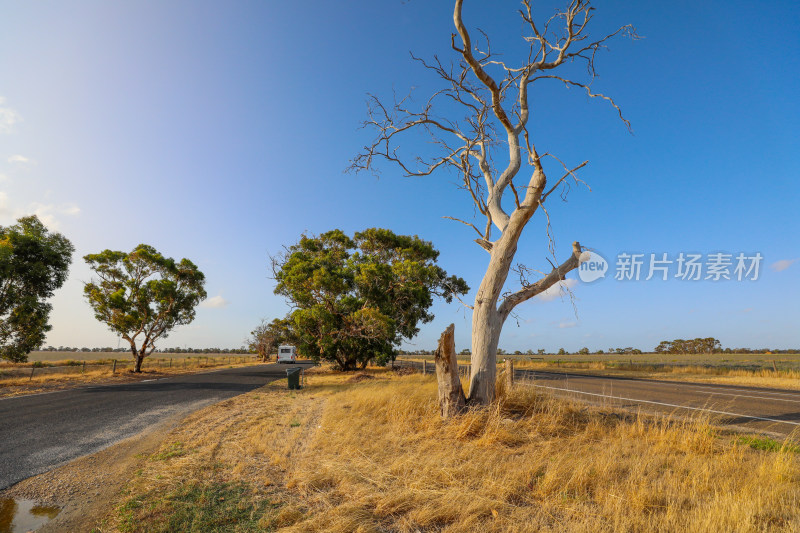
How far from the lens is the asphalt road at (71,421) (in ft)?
20.5

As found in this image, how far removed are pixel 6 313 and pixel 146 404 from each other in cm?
1458

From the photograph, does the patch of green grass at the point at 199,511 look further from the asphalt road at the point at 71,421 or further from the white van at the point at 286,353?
the white van at the point at 286,353

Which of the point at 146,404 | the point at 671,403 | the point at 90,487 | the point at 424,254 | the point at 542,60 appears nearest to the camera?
the point at 90,487

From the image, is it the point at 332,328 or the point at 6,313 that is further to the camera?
the point at 332,328

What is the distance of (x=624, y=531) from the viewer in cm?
306

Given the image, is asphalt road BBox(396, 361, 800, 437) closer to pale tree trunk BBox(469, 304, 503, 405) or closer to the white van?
pale tree trunk BBox(469, 304, 503, 405)

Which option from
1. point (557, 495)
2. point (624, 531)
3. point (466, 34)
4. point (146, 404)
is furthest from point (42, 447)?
point (466, 34)

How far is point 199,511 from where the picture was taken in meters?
3.86

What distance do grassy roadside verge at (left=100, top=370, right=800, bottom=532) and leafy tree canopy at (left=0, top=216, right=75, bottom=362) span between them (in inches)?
784

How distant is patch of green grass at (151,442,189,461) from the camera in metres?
6.04

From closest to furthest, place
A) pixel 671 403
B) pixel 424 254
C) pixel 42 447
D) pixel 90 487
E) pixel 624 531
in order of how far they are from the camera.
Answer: pixel 624 531 < pixel 90 487 < pixel 42 447 < pixel 671 403 < pixel 424 254

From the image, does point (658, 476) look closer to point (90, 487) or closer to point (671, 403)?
point (90, 487)

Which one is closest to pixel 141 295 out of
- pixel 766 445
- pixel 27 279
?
pixel 27 279

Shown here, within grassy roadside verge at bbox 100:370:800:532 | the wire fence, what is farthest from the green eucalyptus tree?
grassy roadside verge at bbox 100:370:800:532
